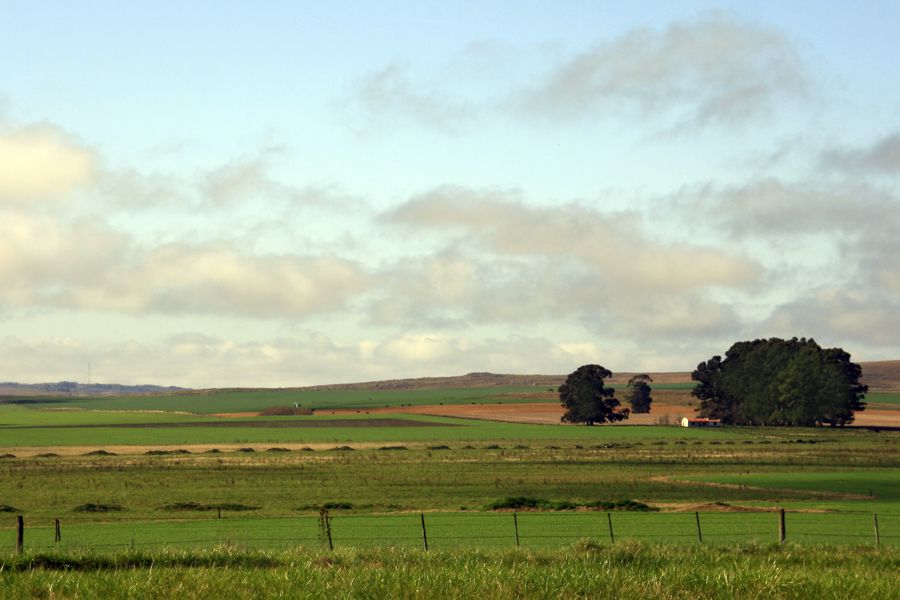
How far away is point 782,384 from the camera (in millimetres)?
165250

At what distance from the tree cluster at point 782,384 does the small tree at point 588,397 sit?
1430cm

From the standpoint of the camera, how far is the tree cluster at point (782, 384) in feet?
538

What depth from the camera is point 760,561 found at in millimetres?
28375

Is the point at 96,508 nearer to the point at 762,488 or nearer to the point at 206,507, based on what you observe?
the point at 206,507

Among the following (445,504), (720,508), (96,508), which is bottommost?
(720,508)

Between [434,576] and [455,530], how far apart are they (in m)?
23.4

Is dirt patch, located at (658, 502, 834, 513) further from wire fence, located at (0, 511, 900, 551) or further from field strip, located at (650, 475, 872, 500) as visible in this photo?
field strip, located at (650, 475, 872, 500)

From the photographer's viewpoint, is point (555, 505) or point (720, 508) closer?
point (720, 508)

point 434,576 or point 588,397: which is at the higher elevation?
point 588,397

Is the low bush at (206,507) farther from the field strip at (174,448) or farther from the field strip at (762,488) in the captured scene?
the field strip at (174,448)

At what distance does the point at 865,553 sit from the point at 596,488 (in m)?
38.3

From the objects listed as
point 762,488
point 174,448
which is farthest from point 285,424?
point 762,488

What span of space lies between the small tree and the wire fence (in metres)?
125

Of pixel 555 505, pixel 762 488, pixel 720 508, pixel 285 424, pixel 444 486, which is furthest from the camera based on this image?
pixel 285 424
